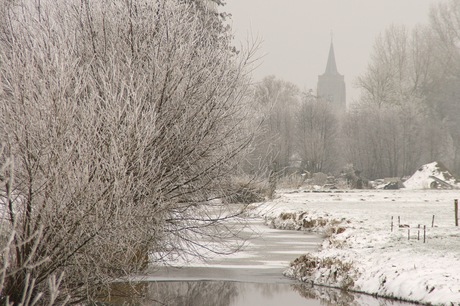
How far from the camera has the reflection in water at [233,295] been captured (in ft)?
41.5

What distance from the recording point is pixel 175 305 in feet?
41.1

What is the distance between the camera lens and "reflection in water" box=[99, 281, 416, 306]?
498 inches

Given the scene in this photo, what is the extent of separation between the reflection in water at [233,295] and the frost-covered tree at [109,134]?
688 millimetres

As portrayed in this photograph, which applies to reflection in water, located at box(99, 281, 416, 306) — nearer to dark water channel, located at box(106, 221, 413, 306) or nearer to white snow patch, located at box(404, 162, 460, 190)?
dark water channel, located at box(106, 221, 413, 306)

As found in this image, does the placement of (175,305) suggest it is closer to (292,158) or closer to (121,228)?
(121,228)

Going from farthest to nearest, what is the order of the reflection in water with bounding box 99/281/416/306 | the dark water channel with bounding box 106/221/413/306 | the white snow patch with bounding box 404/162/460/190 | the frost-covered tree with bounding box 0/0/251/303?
the white snow patch with bounding box 404/162/460/190, the dark water channel with bounding box 106/221/413/306, the reflection in water with bounding box 99/281/416/306, the frost-covered tree with bounding box 0/0/251/303

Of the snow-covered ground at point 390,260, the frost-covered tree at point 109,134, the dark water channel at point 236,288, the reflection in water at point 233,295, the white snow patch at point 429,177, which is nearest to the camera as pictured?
the frost-covered tree at point 109,134

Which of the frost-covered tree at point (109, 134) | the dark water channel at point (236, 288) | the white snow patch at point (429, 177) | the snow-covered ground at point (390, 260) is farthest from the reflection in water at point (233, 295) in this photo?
the white snow patch at point (429, 177)

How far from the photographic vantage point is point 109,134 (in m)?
10.2

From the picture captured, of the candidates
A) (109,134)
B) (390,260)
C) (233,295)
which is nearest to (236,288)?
(233,295)

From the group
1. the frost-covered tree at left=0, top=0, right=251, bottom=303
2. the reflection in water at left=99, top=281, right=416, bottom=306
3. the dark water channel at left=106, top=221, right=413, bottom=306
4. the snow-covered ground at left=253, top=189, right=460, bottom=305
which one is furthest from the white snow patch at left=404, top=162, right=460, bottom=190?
the frost-covered tree at left=0, top=0, right=251, bottom=303

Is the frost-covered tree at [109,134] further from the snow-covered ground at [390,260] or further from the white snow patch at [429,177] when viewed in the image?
the white snow patch at [429,177]

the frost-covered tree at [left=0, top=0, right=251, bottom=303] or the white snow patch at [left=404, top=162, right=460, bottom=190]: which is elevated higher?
the white snow patch at [left=404, top=162, right=460, bottom=190]

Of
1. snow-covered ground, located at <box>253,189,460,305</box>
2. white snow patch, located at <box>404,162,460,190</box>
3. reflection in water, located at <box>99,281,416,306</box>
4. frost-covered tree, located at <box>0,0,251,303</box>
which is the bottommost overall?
reflection in water, located at <box>99,281,416,306</box>
